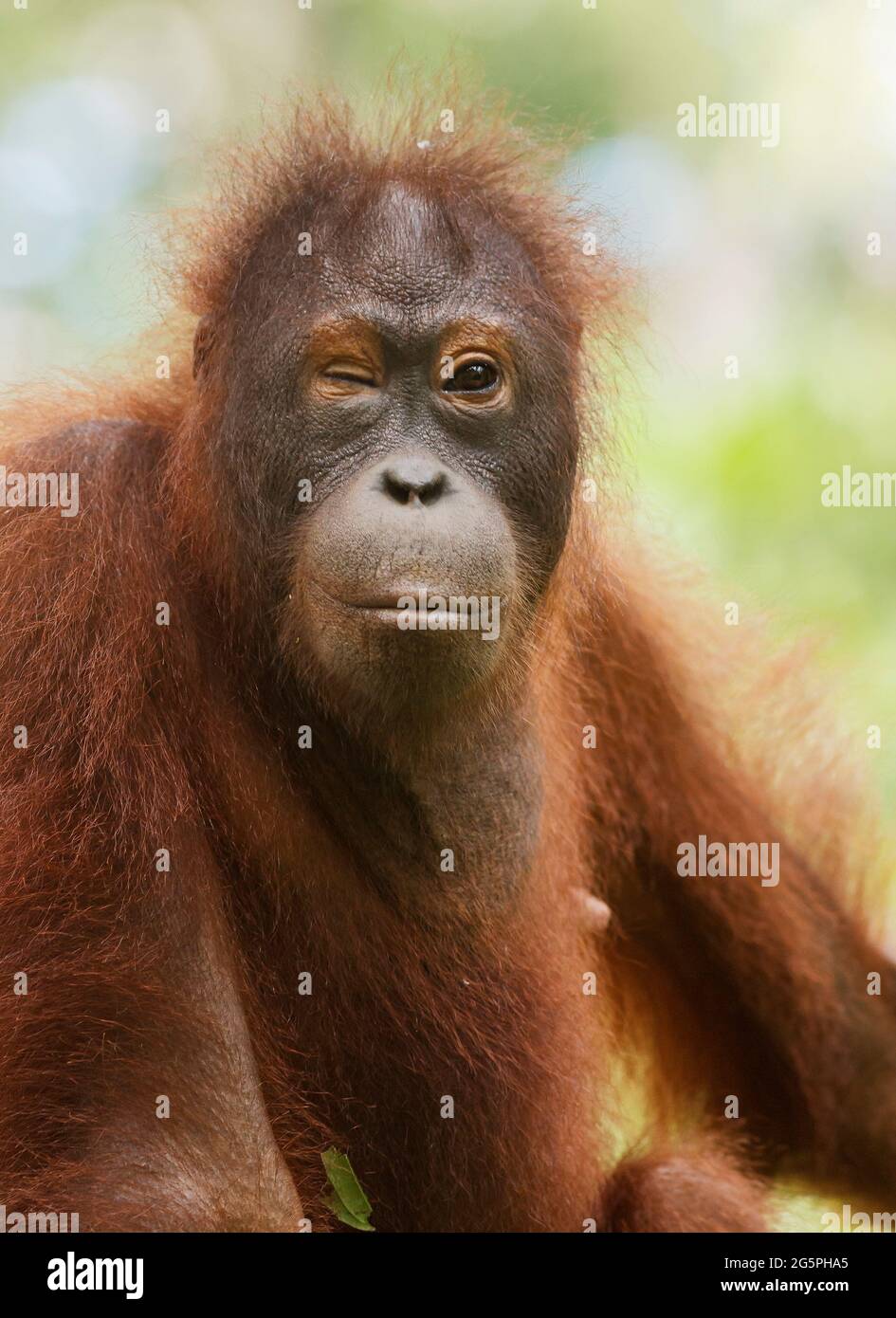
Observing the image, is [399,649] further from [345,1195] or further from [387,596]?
[345,1195]

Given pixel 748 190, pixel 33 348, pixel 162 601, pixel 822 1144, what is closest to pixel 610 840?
pixel 822 1144

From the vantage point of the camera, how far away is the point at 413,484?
288 cm

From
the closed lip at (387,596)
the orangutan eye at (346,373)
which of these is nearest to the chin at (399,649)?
the closed lip at (387,596)

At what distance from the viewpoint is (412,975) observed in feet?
10.5

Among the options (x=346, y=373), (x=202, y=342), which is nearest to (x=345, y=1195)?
(x=346, y=373)

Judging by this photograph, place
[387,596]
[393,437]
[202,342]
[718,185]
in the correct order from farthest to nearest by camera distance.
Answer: [718,185]
[202,342]
[393,437]
[387,596]

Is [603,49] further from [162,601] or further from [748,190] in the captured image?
[162,601]

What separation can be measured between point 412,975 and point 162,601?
0.95 metres

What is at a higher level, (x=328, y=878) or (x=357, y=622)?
(x=357, y=622)

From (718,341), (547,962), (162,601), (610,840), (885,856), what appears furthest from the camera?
(718,341)

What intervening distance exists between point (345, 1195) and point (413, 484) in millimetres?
1469

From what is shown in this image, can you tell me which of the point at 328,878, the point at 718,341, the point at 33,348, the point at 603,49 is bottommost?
the point at 328,878

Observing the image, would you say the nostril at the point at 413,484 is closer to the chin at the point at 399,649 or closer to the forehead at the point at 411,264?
the chin at the point at 399,649

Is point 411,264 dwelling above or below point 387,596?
above
